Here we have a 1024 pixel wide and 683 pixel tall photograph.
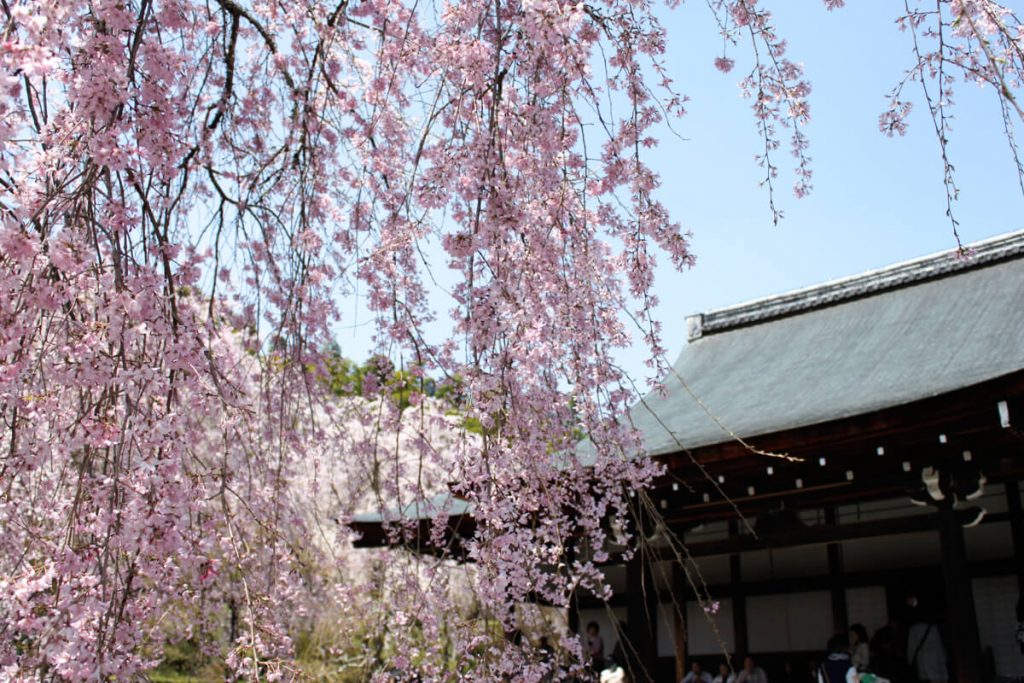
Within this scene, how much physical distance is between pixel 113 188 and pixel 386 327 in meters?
1.38

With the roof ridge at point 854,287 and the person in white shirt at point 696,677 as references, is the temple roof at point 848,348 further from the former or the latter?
the person in white shirt at point 696,677

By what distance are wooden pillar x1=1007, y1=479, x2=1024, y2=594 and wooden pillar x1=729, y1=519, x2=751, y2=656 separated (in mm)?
2072

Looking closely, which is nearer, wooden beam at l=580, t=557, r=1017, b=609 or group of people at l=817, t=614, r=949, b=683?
group of people at l=817, t=614, r=949, b=683

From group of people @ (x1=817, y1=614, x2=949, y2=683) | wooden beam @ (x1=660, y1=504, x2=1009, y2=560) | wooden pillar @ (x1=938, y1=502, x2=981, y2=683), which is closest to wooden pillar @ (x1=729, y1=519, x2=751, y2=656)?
wooden beam @ (x1=660, y1=504, x2=1009, y2=560)

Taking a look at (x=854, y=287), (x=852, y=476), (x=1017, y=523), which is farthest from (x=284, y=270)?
(x=854, y=287)

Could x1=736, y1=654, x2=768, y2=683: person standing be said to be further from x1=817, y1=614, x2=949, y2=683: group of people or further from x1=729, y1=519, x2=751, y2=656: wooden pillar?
x1=817, y1=614, x2=949, y2=683: group of people

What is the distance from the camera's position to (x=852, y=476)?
585 centimetres

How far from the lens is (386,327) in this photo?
11.7 feet

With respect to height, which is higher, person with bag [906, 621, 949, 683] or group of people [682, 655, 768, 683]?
person with bag [906, 621, 949, 683]

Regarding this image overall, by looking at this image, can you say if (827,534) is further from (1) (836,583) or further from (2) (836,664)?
(1) (836,583)

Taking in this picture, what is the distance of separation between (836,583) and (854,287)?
3.18 metres

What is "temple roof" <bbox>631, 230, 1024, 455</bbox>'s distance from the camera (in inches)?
233

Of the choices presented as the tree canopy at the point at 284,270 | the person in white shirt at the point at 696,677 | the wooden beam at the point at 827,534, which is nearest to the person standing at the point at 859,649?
the wooden beam at the point at 827,534

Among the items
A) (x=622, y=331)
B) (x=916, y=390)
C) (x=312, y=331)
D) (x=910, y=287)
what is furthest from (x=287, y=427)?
(x=910, y=287)
